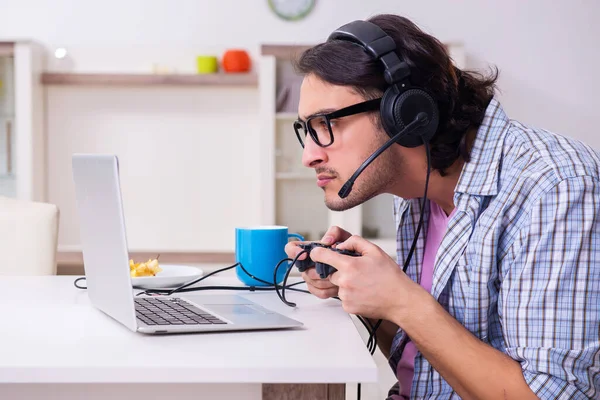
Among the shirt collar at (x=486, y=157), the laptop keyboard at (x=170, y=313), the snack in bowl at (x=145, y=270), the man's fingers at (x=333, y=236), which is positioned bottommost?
the laptop keyboard at (x=170, y=313)

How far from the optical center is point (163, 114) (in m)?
3.59

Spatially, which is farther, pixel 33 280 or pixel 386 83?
pixel 33 280

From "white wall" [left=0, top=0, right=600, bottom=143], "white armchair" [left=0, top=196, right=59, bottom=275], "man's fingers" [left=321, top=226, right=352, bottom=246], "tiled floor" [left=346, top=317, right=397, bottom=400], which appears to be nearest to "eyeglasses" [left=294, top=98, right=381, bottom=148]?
"man's fingers" [left=321, top=226, right=352, bottom=246]

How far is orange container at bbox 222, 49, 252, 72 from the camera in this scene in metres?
3.47

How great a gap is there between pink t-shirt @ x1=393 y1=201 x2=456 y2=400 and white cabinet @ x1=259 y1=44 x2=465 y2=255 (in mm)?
1994

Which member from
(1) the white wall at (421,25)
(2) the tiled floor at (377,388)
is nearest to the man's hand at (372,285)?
(2) the tiled floor at (377,388)

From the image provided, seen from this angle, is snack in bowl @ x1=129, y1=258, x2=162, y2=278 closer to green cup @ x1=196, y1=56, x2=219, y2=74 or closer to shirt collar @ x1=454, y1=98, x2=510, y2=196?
shirt collar @ x1=454, y1=98, x2=510, y2=196

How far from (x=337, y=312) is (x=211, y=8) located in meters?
2.85

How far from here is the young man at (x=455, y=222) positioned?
87 cm

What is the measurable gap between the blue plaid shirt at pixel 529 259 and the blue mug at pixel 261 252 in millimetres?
338

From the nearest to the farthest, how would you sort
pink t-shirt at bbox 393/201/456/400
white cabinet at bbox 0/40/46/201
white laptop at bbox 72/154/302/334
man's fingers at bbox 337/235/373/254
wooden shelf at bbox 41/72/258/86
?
white laptop at bbox 72/154/302/334 < man's fingers at bbox 337/235/373/254 < pink t-shirt at bbox 393/201/456/400 < white cabinet at bbox 0/40/46/201 < wooden shelf at bbox 41/72/258/86

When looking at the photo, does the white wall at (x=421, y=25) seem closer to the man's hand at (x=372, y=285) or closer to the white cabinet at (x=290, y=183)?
the white cabinet at (x=290, y=183)

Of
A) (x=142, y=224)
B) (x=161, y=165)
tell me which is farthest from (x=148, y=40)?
(x=142, y=224)

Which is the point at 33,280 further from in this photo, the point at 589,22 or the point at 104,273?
the point at 589,22
